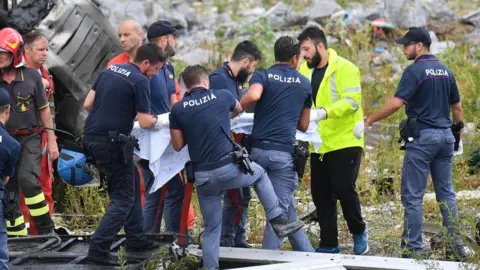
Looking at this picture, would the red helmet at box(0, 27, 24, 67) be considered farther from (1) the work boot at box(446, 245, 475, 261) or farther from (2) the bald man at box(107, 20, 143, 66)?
(1) the work boot at box(446, 245, 475, 261)

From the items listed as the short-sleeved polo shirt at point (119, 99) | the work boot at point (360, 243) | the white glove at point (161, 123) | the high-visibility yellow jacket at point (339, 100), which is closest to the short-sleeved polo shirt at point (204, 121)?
the short-sleeved polo shirt at point (119, 99)

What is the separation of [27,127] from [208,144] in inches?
76.7

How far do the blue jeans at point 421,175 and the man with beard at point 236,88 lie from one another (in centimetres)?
129

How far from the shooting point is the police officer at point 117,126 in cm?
713

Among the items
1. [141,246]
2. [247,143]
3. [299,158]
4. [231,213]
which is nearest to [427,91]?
[299,158]

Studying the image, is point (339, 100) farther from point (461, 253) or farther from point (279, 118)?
point (461, 253)

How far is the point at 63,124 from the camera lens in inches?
388

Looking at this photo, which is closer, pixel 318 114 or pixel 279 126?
pixel 279 126

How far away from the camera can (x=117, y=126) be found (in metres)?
7.20

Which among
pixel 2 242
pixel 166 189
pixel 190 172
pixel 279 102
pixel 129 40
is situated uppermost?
pixel 129 40

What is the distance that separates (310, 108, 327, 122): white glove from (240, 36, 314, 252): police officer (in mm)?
213

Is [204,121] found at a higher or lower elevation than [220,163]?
higher

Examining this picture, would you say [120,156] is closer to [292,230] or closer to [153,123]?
[153,123]

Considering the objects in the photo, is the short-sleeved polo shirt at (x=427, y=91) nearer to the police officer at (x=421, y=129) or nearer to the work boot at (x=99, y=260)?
the police officer at (x=421, y=129)
